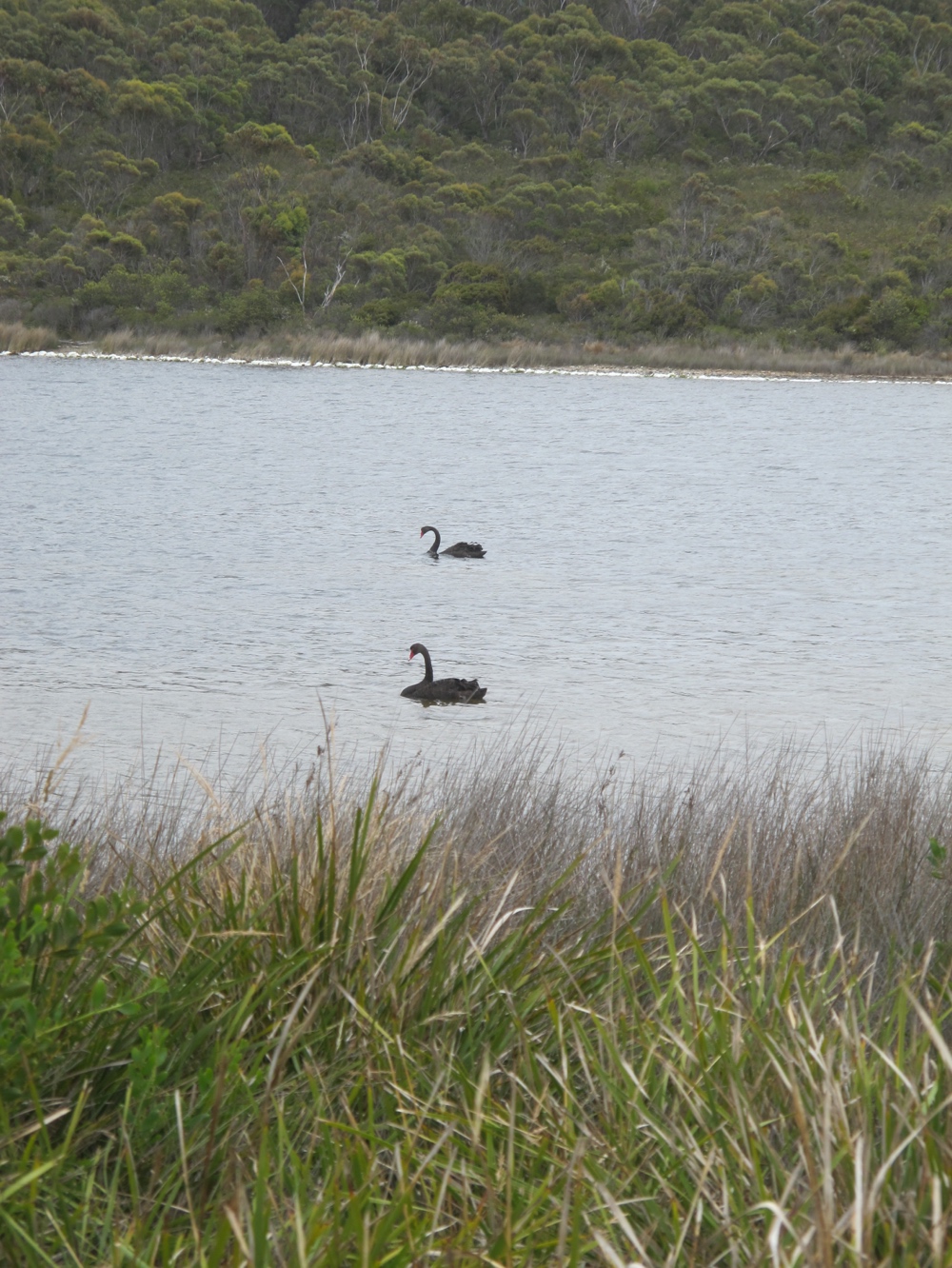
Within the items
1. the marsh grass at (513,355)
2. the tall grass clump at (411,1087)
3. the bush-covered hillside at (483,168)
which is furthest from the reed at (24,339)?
the tall grass clump at (411,1087)

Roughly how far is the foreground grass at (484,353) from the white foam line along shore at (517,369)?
5.5 inches

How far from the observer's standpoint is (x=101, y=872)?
15.3 feet

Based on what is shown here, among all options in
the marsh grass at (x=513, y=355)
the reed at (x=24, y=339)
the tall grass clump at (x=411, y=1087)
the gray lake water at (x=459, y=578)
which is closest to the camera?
the tall grass clump at (x=411, y=1087)

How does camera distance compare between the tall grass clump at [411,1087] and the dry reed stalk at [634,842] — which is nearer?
the tall grass clump at [411,1087]

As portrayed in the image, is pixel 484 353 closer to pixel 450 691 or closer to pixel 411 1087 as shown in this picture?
pixel 450 691

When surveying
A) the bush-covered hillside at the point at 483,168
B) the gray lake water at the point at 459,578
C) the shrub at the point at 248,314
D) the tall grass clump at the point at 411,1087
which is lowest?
the gray lake water at the point at 459,578

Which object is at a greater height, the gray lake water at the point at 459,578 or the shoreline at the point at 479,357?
the shoreline at the point at 479,357

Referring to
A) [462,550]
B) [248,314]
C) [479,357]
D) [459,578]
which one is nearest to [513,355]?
[479,357]

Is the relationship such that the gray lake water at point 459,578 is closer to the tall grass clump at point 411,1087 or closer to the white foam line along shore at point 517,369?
the tall grass clump at point 411,1087

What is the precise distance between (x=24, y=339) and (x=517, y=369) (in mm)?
16867

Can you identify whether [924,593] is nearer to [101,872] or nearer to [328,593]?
[328,593]

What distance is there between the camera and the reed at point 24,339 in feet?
171

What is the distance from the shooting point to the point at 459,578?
16.1 meters

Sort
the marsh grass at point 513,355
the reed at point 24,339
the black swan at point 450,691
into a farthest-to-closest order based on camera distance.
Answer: the reed at point 24,339
the marsh grass at point 513,355
the black swan at point 450,691
